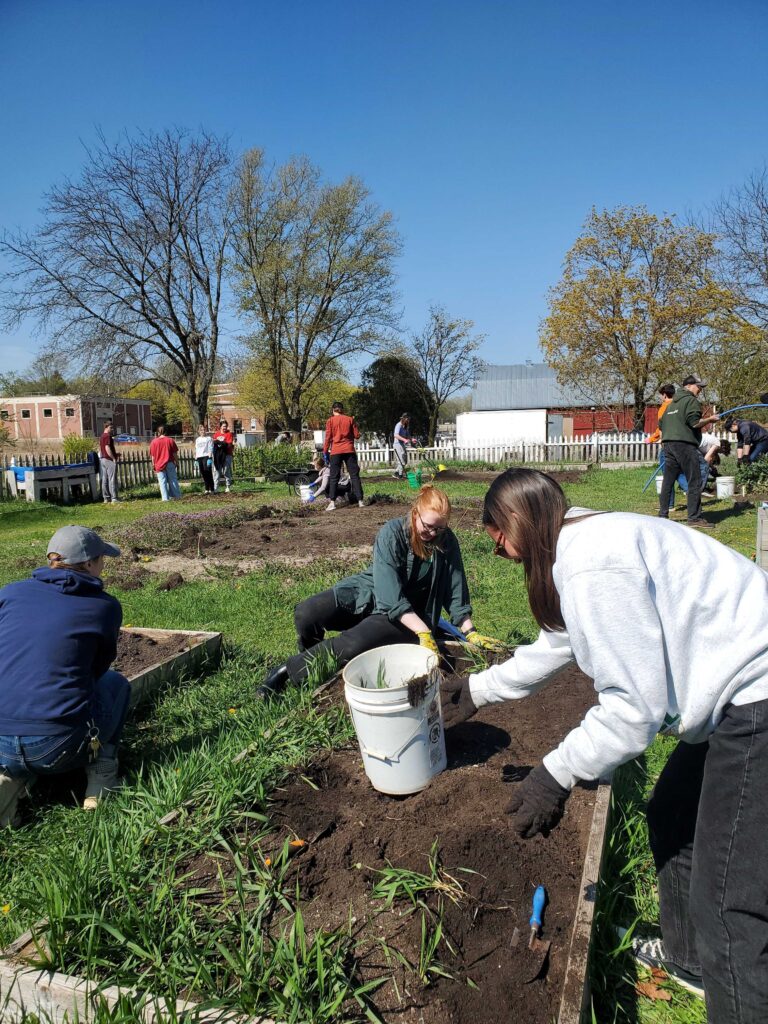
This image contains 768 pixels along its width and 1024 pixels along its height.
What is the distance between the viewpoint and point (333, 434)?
43.8 ft

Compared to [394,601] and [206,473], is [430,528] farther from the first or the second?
[206,473]

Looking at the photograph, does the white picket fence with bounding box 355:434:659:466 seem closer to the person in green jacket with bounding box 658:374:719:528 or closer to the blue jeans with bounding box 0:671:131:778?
the person in green jacket with bounding box 658:374:719:528

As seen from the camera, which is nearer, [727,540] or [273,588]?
[273,588]

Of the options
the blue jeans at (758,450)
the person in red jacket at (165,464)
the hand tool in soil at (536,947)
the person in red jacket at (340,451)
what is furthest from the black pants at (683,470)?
the person in red jacket at (165,464)

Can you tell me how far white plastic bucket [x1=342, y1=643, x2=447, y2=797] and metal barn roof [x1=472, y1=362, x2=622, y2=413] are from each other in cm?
5070

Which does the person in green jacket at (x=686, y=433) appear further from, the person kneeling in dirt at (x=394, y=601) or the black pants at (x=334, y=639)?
the black pants at (x=334, y=639)

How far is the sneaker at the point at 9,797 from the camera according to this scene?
3129mm

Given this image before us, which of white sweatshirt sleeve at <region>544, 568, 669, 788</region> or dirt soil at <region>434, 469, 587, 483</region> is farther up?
white sweatshirt sleeve at <region>544, 568, 669, 788</region>

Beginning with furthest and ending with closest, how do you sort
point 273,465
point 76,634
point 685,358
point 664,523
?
point 685,358 < point 273,465 < point 76,634 < point 664,523

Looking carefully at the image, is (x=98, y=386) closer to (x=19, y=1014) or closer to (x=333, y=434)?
(x=333, y=434)

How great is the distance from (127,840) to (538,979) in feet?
5.09

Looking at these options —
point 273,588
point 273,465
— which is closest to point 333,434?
point 273,588

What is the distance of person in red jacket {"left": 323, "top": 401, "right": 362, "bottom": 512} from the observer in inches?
523

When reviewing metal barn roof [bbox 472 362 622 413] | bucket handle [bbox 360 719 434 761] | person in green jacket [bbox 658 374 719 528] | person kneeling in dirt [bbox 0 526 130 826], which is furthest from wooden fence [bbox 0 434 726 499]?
metal barn roof [bbox 472 362 622 413]
